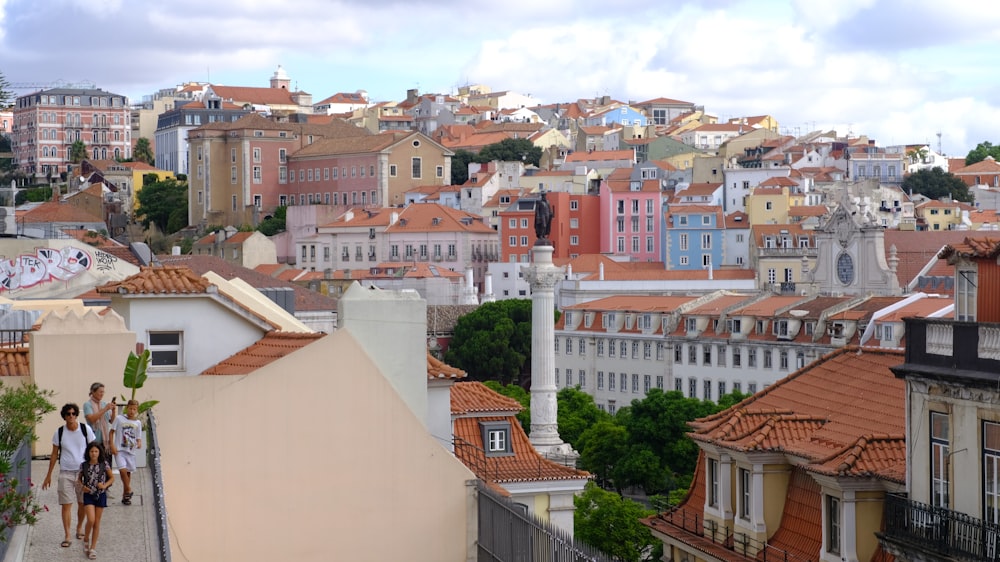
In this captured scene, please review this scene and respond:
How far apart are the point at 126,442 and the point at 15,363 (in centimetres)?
292

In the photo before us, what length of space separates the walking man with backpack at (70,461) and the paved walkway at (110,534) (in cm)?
16

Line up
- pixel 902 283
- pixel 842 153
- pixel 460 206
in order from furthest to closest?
pixel 842 153 < pixel 460 206 < pixel 902 283

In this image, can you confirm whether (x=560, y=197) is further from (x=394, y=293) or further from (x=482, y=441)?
(x=394, y=293)

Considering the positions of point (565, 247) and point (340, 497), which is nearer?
point (340, 497)

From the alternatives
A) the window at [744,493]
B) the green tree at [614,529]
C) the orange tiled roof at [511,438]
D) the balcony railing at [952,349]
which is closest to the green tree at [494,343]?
the green tree at [614,529]

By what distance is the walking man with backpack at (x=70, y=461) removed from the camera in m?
11.4

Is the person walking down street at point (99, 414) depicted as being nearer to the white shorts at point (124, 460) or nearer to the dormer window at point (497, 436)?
the white shorts at point (124, 460)

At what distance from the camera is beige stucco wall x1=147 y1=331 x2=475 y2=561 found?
13953 millimetres

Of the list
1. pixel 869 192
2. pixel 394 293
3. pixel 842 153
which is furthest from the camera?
pixel 842 153

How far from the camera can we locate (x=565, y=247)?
125m

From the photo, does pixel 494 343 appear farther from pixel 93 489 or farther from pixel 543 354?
pixel 93 489

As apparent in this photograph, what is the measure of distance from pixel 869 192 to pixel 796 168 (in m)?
19.3

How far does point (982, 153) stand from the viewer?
6845 inches

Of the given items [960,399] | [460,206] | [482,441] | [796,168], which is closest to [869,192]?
[796,168]
